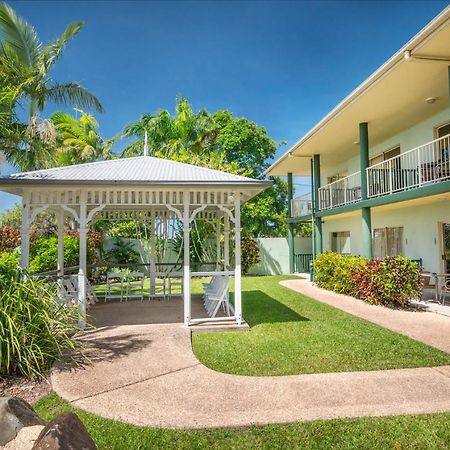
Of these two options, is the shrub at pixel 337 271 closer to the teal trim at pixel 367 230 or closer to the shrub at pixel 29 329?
the teal trim at pixel 367 230

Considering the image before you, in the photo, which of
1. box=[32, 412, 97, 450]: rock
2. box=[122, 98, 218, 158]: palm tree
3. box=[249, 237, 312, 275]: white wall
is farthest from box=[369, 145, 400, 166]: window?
box=[32, 412, 97, 450]: rock

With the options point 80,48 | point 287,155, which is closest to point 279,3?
point 287,155

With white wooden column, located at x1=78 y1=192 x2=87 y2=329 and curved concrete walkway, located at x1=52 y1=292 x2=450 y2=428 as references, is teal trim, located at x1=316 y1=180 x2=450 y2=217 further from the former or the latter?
white wooden column, located at x1=78 y1=192 x2=87 y2=329

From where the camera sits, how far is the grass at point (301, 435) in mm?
3463

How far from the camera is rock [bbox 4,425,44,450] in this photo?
3.28m

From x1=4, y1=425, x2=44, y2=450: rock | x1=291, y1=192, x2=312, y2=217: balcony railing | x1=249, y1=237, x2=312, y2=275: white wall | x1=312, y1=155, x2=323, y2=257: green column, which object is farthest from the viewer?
x1=249, y1=237, x2=312, y2=275: white wall

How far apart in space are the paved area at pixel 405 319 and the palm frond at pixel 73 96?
1311cm

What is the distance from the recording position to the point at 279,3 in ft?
40.0

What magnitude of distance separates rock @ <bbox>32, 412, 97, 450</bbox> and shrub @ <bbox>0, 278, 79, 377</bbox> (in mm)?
2093

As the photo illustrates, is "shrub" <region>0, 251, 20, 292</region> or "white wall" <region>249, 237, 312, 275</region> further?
"white wall" <region>249, 237, 312, 275</region>

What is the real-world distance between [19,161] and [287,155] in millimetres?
11471

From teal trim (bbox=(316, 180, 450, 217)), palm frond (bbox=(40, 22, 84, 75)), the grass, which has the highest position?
palm frond (bbox=(40, 22, 84, 75))

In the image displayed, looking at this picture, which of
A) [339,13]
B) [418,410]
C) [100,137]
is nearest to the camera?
[418,410]

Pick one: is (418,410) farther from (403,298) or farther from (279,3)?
(279,3)
